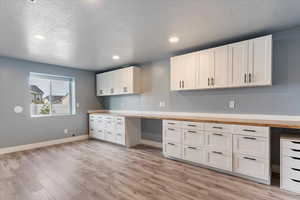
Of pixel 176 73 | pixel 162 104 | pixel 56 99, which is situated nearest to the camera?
pixel 176 73

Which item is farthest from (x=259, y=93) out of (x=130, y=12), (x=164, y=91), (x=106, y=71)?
(x=106, y=71)

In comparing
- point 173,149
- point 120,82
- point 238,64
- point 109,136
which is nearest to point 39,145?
point 109,136

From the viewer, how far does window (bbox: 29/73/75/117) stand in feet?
14.9

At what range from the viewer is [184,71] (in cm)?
352

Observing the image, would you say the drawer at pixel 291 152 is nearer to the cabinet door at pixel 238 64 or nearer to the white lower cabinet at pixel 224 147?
the white lower cabinet at pixel 224 147

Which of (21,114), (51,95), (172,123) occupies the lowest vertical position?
(172,123)

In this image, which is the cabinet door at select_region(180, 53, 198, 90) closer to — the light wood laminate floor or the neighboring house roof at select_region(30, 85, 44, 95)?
the light wood laminate floor

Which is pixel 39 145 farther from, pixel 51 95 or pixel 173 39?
pixel 173 39

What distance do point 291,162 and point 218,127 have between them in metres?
1.04

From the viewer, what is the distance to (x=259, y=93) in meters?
2.88

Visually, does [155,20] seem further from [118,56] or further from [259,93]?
[259,93]

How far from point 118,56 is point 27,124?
10.1ft

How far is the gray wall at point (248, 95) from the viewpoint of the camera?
2.58 metres

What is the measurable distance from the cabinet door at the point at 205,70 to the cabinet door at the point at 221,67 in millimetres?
77
